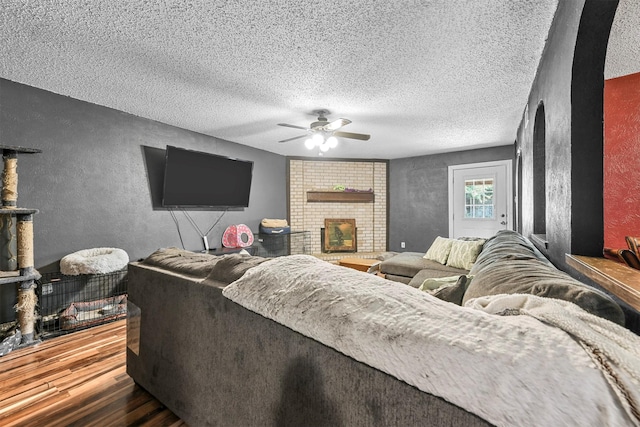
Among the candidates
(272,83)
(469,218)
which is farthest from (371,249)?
(272,83)

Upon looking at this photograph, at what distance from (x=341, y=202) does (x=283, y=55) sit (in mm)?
4361

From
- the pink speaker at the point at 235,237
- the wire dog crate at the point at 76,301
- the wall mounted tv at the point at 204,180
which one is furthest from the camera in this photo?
the pink speaker at the point at 235,237

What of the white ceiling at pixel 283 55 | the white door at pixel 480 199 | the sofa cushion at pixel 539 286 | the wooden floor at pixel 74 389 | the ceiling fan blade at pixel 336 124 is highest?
the white ceiling at pixel 283 55

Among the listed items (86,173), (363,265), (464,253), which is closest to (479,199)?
(464,253)

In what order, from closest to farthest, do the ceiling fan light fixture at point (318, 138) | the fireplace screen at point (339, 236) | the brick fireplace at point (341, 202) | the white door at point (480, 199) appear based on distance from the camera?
1. the ceiling fan light fixture at point (318, 138)
2. the white door at point (480, 199)
3. the brick fireplace at point (341, 202)
4. the fireplace screen at point (339, 236)

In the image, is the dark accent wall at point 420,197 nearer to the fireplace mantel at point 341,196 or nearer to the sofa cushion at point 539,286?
the fireplace mantel at point 341,196

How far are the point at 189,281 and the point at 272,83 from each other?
205 centimetres

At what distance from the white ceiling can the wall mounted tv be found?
633mm

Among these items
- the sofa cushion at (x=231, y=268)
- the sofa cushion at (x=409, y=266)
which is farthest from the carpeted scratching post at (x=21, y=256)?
the sofa cushion at (x=409, y=266)

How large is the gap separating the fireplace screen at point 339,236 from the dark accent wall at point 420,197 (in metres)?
0.92

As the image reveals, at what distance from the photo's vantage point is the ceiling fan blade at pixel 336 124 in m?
3.13

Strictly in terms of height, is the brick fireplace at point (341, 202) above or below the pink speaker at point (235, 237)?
above

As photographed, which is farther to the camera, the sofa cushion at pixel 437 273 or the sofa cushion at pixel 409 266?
the sofa cushion at pixel 409 266

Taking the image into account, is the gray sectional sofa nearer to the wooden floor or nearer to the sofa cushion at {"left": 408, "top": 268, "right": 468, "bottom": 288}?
the wooden floor
